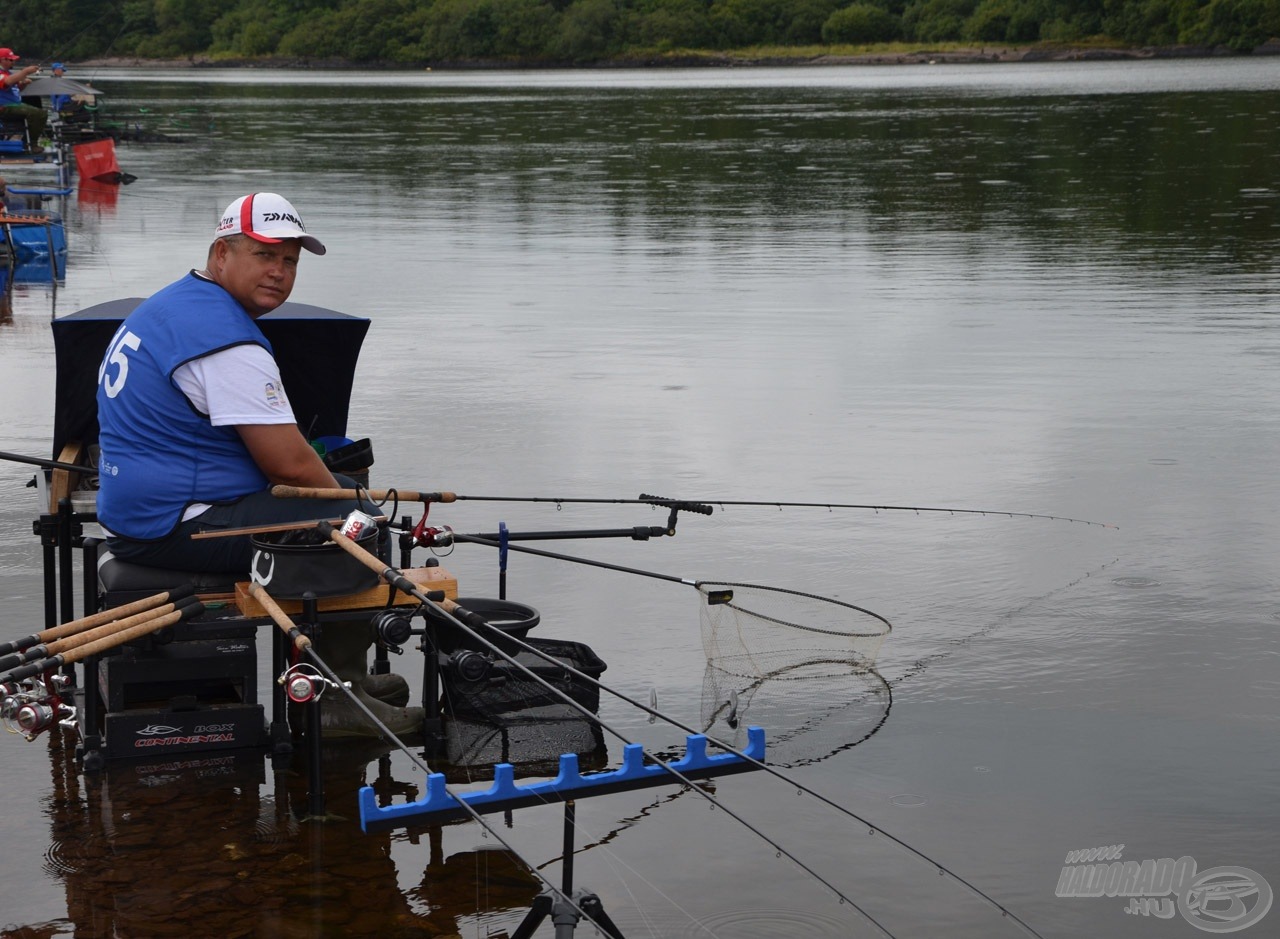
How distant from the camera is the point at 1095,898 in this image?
5.02m

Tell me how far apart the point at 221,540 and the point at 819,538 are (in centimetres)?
396

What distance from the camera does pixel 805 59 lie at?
5586 inches

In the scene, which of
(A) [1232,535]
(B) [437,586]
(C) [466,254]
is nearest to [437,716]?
(B) [437,586]

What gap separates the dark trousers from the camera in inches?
221

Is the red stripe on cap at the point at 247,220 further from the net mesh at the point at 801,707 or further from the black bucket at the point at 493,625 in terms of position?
the net mesh at the point at 801,707

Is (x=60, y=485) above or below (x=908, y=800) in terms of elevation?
above

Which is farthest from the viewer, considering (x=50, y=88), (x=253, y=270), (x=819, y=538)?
(x=50, y=88)

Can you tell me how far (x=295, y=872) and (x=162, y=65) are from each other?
7185 inches

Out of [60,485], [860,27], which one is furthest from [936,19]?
[60,485]

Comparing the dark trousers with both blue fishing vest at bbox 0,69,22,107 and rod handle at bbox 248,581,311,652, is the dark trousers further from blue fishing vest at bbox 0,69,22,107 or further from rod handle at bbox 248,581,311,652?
blue fishing vest at bbox 0,69,22,107

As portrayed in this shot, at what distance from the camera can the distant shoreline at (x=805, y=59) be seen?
417ft

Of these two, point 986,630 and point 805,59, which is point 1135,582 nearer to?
point 986,630

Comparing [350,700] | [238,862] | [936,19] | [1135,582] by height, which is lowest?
[238,862]

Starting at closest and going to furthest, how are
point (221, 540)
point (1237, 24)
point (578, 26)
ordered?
point (221, 540)
point (1237, 24)
point (578, 26)
